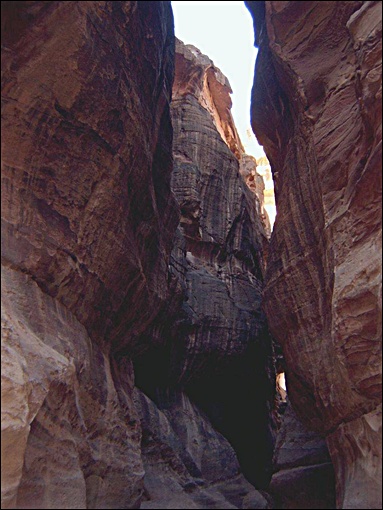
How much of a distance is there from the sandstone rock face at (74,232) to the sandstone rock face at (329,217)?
3345mm

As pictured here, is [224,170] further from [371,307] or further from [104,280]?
[371,307]

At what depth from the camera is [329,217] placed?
10.0 m

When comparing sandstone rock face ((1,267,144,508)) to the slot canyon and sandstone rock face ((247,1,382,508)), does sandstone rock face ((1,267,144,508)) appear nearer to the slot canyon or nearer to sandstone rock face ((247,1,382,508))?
the slot canyon

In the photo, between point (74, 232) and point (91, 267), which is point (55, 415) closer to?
point (91, 267)

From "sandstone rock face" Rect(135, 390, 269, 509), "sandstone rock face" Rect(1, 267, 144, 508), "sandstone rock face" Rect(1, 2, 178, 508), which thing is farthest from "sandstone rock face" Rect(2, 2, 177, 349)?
"sandstone rock face" Rect(135, 390, 269, 509)

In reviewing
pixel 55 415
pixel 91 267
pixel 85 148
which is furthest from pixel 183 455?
pixel 85 148

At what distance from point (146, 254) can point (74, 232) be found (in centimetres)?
351

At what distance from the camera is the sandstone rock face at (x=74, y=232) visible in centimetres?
753

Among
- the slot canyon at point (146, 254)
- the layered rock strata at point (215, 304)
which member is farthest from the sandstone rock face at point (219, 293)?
the slot canyon at point (146, 254)

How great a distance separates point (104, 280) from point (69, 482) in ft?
13.7

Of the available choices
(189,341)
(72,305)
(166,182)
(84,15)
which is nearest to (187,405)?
(189,341)

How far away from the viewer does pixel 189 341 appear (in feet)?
63.0

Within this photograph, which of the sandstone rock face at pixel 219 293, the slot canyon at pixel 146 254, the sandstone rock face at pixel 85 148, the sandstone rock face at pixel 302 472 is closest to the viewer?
the slot canyon at pixel 146 254

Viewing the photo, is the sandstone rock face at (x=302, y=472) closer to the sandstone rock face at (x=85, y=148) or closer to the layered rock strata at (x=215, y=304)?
the layered rock strata at (x=215, y=304)
